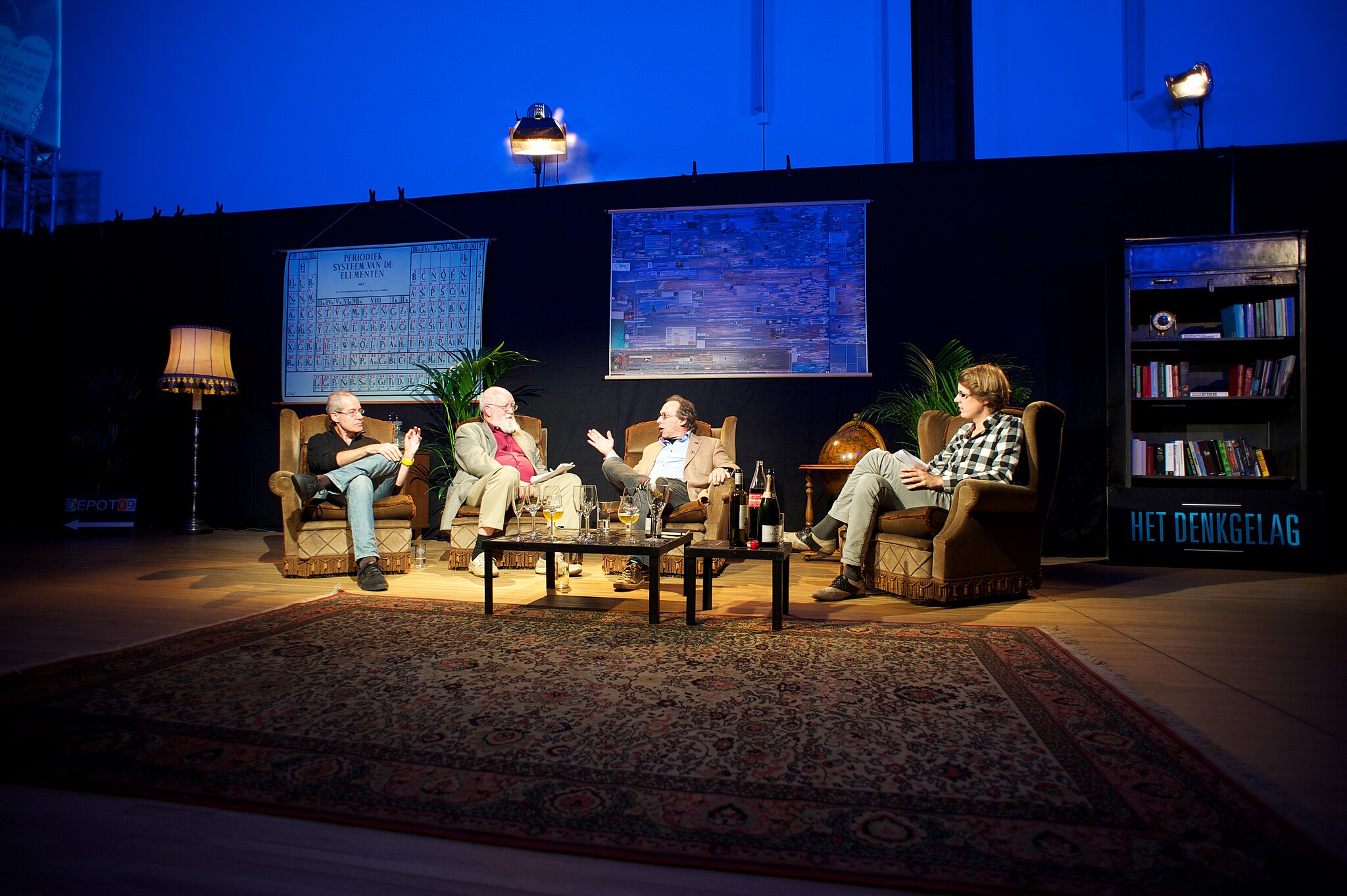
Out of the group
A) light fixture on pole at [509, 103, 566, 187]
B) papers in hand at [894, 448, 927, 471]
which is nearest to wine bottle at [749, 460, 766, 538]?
papers in hand at [894, 448, 927, 471]

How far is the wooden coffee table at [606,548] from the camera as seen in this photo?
2.56 meters

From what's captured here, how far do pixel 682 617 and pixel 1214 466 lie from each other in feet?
12.3

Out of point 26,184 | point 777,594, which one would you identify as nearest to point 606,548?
point 777,594

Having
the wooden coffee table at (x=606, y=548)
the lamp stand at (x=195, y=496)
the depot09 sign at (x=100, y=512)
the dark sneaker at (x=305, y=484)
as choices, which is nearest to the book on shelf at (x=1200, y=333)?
the wooden coffee table at (x=606, y=548)

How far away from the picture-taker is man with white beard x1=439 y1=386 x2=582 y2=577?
12.5 feet

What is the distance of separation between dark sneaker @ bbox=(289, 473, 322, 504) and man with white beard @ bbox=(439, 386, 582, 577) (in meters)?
0.75

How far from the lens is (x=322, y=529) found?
3.65m

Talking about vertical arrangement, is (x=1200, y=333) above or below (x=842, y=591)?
above

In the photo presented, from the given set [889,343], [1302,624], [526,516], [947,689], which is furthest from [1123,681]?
[889,343]

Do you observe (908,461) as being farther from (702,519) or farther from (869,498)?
(702,519)

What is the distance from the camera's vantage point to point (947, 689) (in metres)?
1.88

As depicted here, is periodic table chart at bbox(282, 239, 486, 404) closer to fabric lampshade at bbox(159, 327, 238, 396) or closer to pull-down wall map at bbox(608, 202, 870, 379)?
fabric lampshade at bbox(159, 327, 238, 396)

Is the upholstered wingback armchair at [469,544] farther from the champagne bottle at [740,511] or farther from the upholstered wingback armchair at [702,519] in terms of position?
the champagne bottle at [740,511]

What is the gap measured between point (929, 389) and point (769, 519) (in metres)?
2.54
